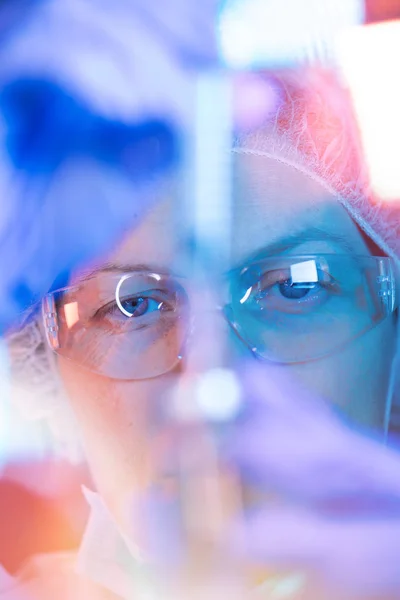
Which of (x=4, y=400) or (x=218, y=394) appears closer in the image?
(x=218, y=394)

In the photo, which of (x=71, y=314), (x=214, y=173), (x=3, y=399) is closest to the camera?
(x=214, y=173)

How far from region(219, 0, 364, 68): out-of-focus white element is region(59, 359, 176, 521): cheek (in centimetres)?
38

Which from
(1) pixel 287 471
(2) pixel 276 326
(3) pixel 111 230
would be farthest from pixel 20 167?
(1) pixel 287 471

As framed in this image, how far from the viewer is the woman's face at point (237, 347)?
2.15ft

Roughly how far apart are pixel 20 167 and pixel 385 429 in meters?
0.57

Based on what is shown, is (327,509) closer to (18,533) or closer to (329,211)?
(329,211)

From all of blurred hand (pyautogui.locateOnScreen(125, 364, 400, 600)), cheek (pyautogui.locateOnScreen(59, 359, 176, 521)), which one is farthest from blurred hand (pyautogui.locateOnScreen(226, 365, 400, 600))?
cheek (pyautogui.locateOnScreen(59, 359, 176, 521))

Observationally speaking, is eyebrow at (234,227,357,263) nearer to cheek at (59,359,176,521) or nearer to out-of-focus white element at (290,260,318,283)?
out-of-focus white element at (290,260,318,283)

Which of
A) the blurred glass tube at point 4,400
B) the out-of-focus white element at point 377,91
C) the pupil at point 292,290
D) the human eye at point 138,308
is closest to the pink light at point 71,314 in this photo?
the human eye at point 138,308

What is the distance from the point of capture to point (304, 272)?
67 cm

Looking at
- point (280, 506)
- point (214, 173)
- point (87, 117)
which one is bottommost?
point (280, 506)

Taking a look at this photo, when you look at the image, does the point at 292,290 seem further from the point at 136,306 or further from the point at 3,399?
the point at 3,399

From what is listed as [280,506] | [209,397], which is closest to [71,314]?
[209,397]

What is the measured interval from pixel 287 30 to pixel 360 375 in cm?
41
